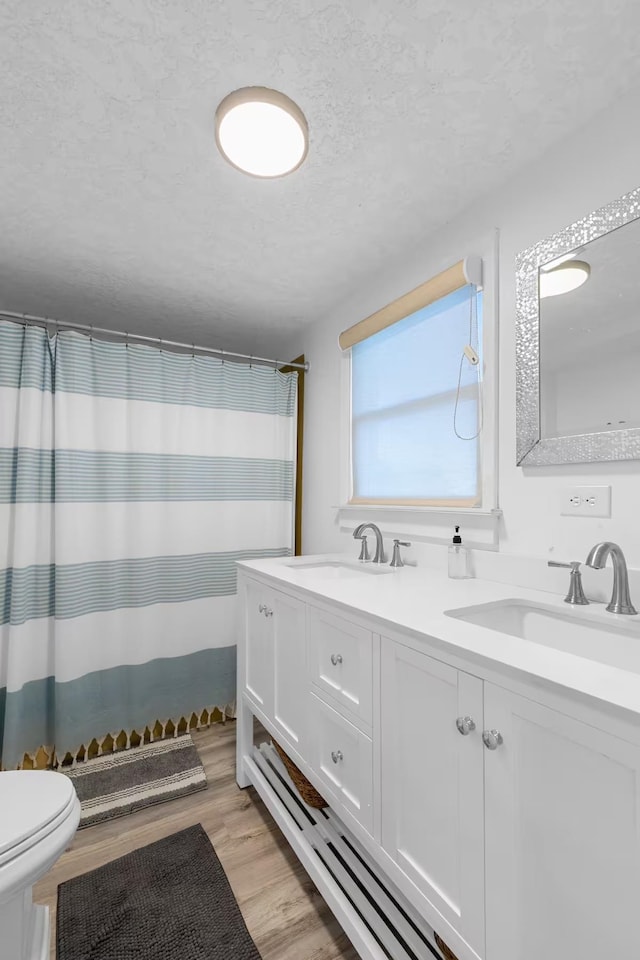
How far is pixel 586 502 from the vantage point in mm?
1192

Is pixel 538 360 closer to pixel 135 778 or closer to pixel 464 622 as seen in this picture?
pixel 464 622

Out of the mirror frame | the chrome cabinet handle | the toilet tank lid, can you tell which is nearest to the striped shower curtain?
the toilet tank lid

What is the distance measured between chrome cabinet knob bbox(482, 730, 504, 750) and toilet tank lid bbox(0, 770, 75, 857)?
3.33ft

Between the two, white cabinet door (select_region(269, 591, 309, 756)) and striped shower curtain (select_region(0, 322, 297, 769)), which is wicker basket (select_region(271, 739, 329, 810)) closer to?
white cabinet door (select_region(269, 591, 309, 756))

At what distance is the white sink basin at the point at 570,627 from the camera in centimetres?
97

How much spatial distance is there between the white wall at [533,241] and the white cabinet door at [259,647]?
0.65 meters

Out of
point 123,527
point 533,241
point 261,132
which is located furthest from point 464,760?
point 123,527

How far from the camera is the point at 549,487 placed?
1.29 meters

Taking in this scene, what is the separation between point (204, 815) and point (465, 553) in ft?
4.68

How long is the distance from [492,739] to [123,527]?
1948 mm

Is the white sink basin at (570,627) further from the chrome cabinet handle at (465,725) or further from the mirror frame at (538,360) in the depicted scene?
the mirror frame at (538,360)

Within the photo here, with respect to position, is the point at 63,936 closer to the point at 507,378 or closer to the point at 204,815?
→ the point at 204,815

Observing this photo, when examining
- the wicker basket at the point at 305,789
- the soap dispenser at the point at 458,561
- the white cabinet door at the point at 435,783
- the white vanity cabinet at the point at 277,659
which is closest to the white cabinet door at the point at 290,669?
the white vanity cabinet at the point at 277,659

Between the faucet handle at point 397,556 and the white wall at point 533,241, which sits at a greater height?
the white wall at point 533,241
